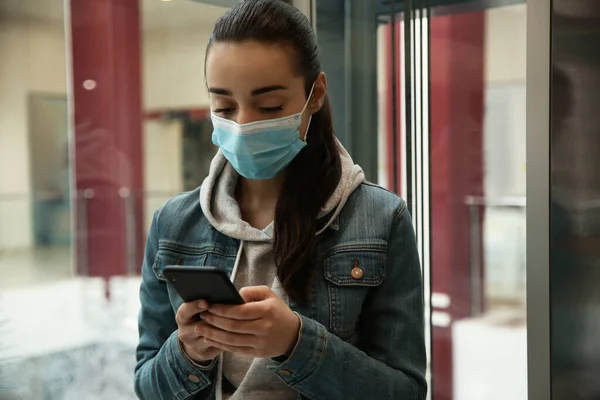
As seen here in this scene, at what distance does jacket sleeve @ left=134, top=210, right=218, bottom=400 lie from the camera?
1.10 meters

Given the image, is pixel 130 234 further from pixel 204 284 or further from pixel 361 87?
pixel 204 284

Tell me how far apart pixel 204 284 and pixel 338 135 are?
1218 millimetres

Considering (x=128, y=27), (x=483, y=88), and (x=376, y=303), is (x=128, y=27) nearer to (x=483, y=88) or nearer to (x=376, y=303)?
(x=483, y=88)

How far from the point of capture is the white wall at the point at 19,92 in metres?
2.23

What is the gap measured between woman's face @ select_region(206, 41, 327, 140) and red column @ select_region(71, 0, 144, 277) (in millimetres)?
1276

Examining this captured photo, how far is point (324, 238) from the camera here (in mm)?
1161

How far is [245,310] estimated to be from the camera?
94cm

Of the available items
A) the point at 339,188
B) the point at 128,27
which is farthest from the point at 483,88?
the point at 128,27

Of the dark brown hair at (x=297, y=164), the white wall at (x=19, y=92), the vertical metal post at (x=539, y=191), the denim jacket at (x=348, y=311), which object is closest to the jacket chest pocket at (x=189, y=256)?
the denim jacket at (x=348, y=311)

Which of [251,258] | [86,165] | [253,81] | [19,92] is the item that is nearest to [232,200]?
[251,258]

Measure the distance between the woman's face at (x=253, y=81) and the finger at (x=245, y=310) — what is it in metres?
0.32

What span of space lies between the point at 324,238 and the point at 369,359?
0.21 m

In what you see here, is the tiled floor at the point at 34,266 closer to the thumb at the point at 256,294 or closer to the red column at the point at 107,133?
the red column at the point at 107,133

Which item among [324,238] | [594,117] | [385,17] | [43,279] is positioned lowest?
[43,279]
